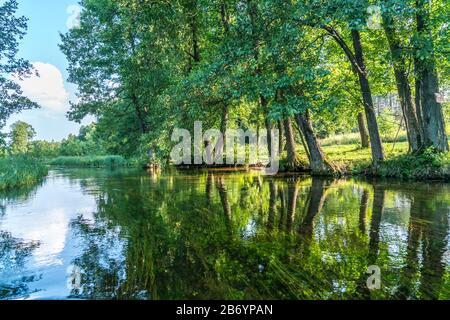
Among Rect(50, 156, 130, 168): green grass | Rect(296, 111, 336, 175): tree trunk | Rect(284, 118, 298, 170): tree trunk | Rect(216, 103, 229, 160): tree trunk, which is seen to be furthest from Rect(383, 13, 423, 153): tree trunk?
Rect(50, 156, 130, 168): green grass

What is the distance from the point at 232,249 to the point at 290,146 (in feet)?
47.6

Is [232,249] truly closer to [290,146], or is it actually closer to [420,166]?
[420,166]

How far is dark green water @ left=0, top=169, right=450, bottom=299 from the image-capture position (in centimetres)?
364

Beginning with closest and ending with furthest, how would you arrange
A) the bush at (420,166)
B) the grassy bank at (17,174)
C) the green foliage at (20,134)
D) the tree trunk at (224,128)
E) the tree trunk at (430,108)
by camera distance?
the bush at (420,166) → the tree trunk at (430,108) → the grassy bank at (17,174) → the tree trunk at (224,128) → the green foliage at (20,134)

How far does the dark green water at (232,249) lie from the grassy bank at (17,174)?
672 cm

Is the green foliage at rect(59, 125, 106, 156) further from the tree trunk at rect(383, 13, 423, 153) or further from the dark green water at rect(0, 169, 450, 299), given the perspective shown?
the dark green water at rect(0, 169, 450, 299)

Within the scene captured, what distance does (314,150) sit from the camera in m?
16.2

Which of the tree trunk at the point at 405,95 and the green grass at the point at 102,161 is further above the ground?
the tree trunk at the point at 405,95

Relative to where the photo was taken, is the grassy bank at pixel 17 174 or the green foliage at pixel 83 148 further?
the green foliage at pixel 83 148

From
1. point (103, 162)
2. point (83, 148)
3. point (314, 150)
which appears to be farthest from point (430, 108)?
point (83, 148)

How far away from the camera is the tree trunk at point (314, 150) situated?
15914mm

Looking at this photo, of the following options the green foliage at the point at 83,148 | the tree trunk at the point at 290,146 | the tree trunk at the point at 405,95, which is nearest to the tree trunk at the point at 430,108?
the tree trunk at the point at 405,95

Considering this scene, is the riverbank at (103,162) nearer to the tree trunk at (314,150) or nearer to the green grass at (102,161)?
the green grass at (102,161)

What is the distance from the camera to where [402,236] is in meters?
5.44
